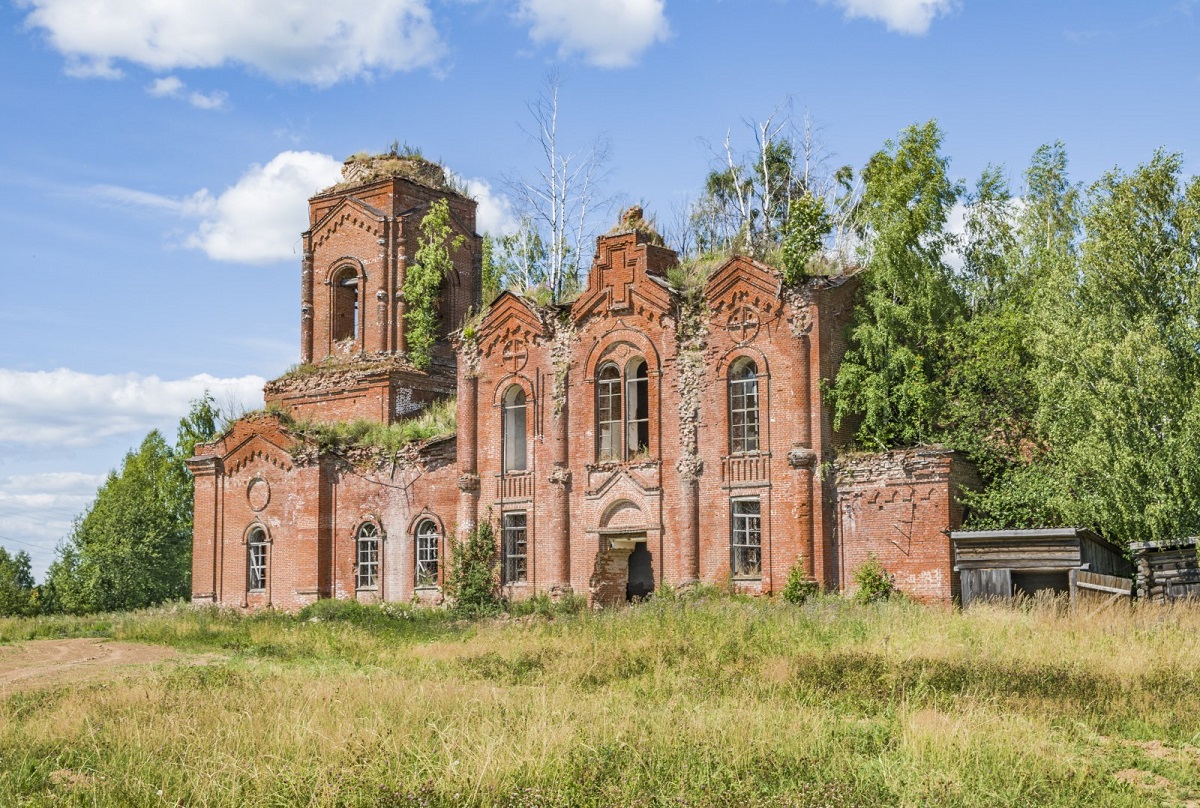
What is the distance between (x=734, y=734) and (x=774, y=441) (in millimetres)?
14465

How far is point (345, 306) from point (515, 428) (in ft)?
30.2

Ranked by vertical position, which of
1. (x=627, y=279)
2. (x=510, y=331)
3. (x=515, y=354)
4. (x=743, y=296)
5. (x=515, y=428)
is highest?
(x=627, y=279)

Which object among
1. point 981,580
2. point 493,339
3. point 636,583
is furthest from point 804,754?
point 493,339

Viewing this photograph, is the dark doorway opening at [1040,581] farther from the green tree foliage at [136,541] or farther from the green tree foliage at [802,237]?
the green tree foliage at [136,541]

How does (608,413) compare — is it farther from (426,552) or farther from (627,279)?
(426,552)

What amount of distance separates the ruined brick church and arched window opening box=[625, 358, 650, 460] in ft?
0.18

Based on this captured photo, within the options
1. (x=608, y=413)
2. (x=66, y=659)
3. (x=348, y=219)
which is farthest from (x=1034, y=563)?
(x=348, y=219)

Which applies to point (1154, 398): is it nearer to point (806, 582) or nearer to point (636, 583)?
point (806, 582)

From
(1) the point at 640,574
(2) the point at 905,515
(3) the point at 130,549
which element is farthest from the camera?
(3) the point at 130,549

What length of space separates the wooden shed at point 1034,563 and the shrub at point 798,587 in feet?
9.17

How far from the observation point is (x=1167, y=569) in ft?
65.5

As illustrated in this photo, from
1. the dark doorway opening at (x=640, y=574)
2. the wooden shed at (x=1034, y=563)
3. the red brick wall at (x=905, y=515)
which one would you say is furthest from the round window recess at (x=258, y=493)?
the wooden shed at (x=1034, y=563)

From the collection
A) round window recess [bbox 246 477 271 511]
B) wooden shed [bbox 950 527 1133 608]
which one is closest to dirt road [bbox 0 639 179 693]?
round window recess [bbox 246 477 271 511]

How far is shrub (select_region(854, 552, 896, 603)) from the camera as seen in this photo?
73.7 feet
